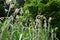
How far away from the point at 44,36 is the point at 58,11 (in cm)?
333

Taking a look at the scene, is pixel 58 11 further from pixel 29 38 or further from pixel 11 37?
pixel 11 37

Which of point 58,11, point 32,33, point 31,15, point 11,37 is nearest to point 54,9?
point 58,11

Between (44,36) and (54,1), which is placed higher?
(54,1)

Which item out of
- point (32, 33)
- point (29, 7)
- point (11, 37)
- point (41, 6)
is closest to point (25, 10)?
point (29, 7)

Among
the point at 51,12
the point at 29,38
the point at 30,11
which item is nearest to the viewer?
the point at 29,38

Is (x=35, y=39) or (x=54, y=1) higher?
(x=54, y=1)

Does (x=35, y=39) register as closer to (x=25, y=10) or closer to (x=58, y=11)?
(x=58, y=11)

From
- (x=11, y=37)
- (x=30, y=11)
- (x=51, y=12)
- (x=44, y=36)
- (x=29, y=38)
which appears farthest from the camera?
(x=30, y=11)

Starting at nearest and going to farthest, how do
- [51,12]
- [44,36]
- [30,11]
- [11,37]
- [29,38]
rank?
[11,37] → [29,38] → [44,36] → [51,12] → [30,11]

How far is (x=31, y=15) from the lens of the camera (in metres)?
7.38

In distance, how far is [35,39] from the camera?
3570 mm

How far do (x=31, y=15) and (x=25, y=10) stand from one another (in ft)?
1.39

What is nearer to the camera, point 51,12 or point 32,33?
point 32,33

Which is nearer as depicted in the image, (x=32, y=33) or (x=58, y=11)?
(x=32, y=33)
